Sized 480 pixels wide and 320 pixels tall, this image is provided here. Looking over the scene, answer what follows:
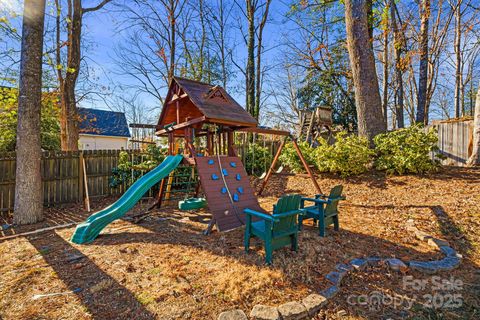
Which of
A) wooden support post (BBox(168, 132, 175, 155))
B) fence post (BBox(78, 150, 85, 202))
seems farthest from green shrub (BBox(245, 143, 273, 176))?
fence post (BBox(78, 150, 85, 202))

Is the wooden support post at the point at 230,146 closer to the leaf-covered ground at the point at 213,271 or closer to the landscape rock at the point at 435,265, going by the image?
the leaf-covered ground at the point at 213,271

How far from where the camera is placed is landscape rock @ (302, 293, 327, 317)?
2.07 metres

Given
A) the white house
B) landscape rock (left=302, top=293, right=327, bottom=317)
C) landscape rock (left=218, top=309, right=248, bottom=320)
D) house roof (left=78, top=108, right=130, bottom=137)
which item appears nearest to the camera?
landscape rock (left=218, top=309, right=248, bottom=320)

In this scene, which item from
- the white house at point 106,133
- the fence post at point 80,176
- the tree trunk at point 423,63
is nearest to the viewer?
the fence post at point 80,176

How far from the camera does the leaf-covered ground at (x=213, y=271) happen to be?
7.09 ft

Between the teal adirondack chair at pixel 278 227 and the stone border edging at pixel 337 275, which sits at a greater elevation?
the teal adirondack chair at pixel 278 227

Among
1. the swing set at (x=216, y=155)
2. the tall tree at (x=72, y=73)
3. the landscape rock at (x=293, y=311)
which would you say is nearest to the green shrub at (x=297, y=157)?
the swing set at (x=216, y=155)

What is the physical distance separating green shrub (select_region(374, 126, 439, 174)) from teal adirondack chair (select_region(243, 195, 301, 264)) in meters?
4.58

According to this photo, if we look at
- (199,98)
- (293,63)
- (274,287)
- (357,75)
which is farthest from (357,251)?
(293,63)

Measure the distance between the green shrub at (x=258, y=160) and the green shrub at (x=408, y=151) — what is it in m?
4.07

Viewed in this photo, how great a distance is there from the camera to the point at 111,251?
3273mm

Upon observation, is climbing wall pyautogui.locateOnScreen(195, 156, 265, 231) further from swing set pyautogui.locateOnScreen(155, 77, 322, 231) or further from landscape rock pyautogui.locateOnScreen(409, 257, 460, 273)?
landscape rock pyautogui.locateOnScreen(409, 257, 460, 273)

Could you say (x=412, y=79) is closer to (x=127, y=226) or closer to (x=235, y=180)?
(x=235, y=180)

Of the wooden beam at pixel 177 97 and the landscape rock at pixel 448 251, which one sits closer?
the landscape rock at pixel 448 251
